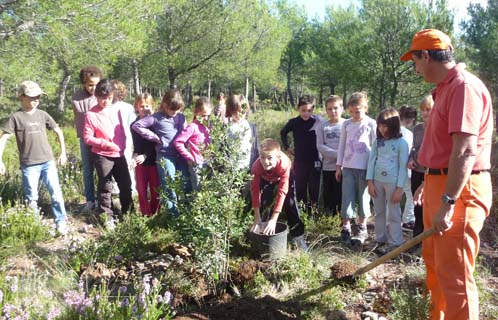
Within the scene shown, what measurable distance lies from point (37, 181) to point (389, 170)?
3.53 metres

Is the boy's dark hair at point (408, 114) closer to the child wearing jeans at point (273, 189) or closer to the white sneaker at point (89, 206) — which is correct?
the child wearing jeans at point (273, 189)

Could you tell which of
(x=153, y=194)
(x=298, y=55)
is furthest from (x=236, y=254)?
(x=298, y=55)

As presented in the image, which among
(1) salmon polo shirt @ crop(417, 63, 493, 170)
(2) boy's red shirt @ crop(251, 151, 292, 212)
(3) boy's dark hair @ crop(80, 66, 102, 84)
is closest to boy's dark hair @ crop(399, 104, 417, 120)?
(2) boy's red shirt @ crop(251, 151, 292, 212)

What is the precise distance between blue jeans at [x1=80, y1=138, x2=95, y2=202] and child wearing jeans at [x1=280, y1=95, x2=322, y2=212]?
2.31 metres

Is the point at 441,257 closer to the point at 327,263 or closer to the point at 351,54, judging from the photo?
the point at 327,263

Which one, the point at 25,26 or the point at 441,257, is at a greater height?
the point at 25,26

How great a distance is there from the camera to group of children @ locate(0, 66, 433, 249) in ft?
12.3

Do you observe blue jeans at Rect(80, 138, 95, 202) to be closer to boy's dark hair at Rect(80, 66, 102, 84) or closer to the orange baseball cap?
boy's dark hair at Rect(80, 66, 102, 84)

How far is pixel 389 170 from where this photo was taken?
3.75m

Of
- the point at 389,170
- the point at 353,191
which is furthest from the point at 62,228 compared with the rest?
the point at 389,170

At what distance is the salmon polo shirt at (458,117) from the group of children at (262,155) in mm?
1421

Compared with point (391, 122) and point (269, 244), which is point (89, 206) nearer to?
point (269, 244)

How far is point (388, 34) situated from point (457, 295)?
11.9 meters

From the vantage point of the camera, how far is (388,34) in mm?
12625
